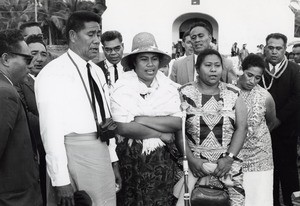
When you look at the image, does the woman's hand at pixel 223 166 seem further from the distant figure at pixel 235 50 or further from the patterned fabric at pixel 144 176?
the distant figure at pixel 235 50

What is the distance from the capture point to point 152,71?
3953 mm

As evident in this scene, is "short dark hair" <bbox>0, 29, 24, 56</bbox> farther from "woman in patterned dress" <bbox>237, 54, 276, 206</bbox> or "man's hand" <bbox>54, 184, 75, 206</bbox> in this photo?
"woman in patterned dress" <bbox>237, 54, 276, 206</bbox>

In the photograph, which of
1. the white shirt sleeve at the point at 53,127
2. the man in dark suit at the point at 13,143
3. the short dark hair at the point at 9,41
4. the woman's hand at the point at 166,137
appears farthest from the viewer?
the woman's hand at the point at 166,137

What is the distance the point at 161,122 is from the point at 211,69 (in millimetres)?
719

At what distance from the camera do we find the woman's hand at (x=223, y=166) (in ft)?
13.0

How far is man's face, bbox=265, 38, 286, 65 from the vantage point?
5609mm

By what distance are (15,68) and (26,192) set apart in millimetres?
860

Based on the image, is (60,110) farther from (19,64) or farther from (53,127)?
(19,64)

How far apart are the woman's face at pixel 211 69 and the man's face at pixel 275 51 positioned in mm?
1747

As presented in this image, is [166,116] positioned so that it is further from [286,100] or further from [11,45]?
[286,100]

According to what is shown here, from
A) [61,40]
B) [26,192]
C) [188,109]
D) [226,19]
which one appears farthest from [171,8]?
[26,192]

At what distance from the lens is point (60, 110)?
3.26 metres

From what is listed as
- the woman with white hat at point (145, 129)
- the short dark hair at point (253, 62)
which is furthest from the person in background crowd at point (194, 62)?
the woman with white hat at point (145, 129)

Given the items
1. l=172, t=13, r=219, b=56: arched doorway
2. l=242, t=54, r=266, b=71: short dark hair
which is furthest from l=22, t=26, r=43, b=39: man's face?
l=172, t=13, r=219, b=56: arched doorway
